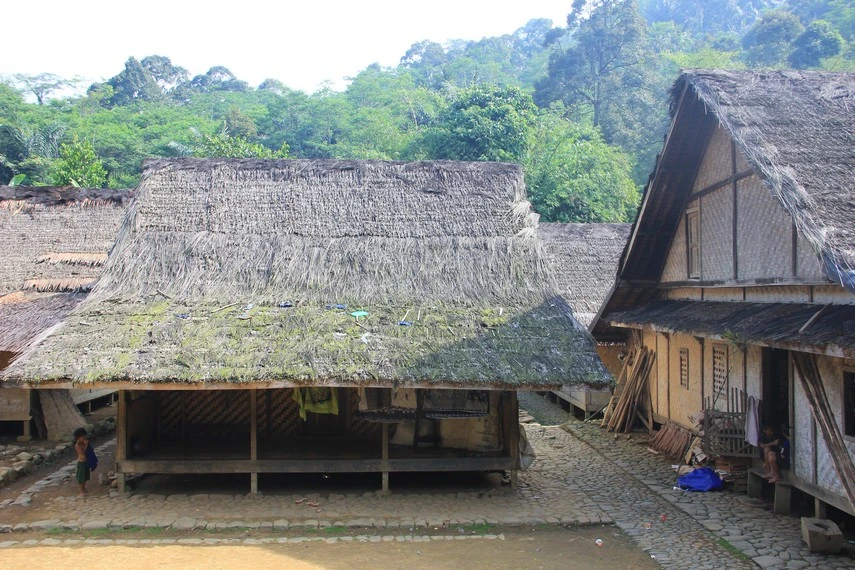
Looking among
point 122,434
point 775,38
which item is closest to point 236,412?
point 122,434

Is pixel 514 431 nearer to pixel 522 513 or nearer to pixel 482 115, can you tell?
pixel 522 513

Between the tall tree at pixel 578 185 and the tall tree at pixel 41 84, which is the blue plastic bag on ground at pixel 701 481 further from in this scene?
the tall tree at pixel 41 84

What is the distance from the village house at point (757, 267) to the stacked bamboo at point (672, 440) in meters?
0.23

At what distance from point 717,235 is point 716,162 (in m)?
1.25

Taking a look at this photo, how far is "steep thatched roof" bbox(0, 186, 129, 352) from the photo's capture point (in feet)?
44.3

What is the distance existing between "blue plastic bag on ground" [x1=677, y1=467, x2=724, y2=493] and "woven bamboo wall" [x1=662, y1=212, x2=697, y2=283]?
374 cm

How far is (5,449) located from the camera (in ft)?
42.4

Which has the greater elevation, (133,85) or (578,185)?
(133,85)

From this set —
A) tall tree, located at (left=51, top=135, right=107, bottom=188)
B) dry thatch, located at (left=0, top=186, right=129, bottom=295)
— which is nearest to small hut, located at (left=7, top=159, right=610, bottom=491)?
dry thatch, located at (left=0, top=186, right=129, bottom=295)

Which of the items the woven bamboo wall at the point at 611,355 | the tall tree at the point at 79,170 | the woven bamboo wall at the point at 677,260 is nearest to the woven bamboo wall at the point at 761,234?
the woven bamboo wall at the point at 677,260

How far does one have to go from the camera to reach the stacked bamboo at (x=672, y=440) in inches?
475

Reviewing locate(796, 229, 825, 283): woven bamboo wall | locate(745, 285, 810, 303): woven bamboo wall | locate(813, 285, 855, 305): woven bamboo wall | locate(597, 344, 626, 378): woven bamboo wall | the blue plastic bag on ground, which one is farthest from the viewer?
locate(597, 344, 626, 378): woven bamboo wall

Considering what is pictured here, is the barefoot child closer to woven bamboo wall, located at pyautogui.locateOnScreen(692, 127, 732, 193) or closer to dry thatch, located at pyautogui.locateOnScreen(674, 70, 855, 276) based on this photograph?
dry thatch, located at pyautogui.locateOnScreen(674, 70, 855, 276)

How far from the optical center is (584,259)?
19859 mm
